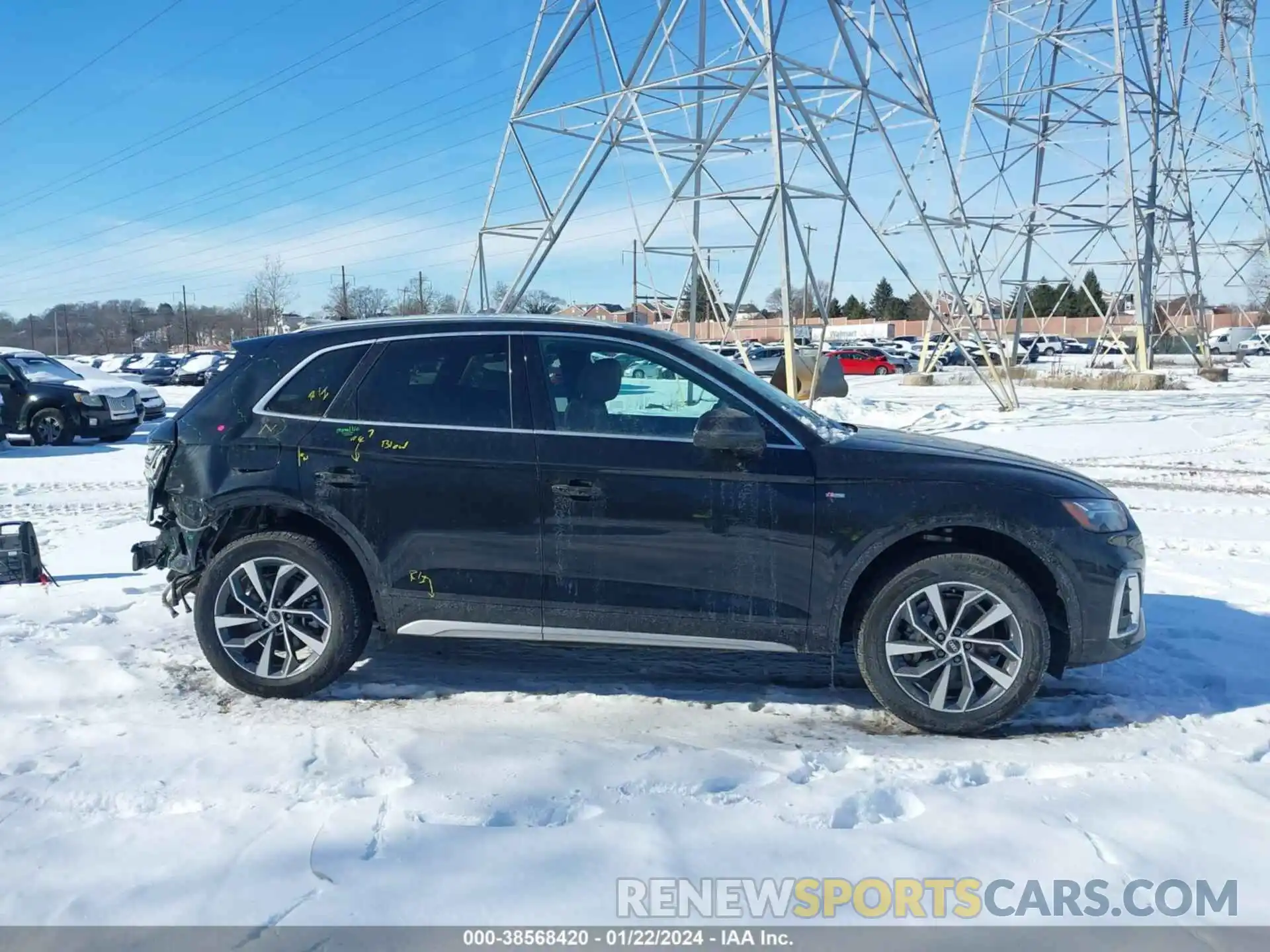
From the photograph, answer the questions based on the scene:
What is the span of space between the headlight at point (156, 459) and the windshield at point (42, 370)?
13.6 meters

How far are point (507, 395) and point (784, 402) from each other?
1315 millimetres

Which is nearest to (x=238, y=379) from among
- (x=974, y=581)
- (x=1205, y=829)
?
(x=974, y=581)

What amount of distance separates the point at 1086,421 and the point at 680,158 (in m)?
9.18

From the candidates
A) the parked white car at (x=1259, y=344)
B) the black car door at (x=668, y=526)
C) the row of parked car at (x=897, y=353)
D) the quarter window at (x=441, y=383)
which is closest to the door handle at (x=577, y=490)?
the black car door at (x=668, y=526)

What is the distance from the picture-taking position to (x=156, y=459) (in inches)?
190

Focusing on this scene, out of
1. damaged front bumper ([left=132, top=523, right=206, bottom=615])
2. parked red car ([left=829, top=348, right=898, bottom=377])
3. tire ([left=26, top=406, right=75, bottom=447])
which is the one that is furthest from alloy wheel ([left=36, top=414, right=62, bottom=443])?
parked red car ([left=829, top=348, right=898, bottom=377])

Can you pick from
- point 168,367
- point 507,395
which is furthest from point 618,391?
point 168,367

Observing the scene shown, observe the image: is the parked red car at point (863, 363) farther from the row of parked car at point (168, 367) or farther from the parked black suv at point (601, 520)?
the parked black suv at point (601, 520)

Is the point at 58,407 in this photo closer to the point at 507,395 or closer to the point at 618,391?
the point at 507,395

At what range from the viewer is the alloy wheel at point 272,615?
4.59 metres

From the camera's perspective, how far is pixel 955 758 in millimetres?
4000

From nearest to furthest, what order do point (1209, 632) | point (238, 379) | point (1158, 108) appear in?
point (238, 379) → point (1209, 632) → point (1158, 108)

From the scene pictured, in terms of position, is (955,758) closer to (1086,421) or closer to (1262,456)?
(1262,456)

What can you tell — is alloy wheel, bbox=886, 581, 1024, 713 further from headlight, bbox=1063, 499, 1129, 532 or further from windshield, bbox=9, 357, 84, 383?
windshield, bbox=9, 357, 84, 383
